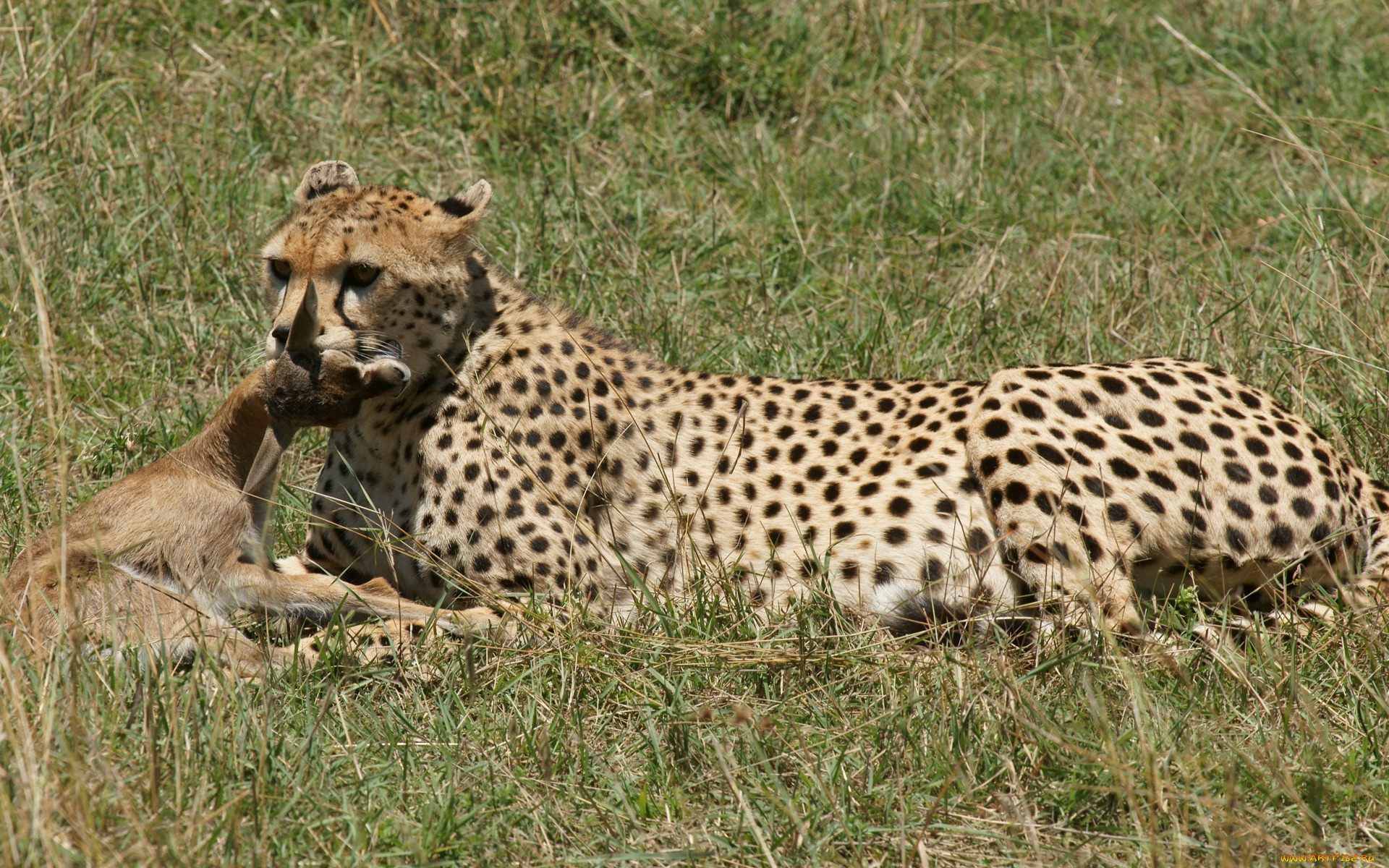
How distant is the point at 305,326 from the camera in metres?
3.82

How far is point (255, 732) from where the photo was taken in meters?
3.06

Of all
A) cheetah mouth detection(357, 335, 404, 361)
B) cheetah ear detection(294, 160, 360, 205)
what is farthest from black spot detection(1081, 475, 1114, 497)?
cheetah ear detection(294, 160, 360, 205)

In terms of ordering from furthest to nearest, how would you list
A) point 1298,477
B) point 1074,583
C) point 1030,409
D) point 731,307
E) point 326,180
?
point 731,307, point 326,180, point 1030,409, point 1298,477, point 1074,583

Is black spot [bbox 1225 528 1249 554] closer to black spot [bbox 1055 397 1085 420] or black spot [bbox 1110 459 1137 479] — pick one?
black spot [bbox 1110 459 1137 479]

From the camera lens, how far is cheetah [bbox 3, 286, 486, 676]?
3561 mm

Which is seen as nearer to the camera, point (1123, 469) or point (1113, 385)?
point (1123, 469)

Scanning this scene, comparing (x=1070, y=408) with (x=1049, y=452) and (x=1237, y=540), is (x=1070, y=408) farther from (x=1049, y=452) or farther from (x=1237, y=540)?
(x=1237, y=540)

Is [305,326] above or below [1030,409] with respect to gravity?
above

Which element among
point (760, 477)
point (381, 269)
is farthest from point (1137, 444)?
point (381, 269)

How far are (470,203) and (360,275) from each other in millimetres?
492

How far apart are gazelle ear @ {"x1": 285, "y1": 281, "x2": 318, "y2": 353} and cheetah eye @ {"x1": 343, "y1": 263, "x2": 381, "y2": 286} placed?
125 mm

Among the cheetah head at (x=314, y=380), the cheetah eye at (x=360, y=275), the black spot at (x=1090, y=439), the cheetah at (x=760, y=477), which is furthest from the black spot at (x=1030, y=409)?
the cheetah eye at (x=360, y=275)

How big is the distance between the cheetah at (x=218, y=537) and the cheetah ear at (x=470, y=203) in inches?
22.6

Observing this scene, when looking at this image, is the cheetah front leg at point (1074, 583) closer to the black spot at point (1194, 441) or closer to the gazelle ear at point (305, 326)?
the black spot at point (1194, 441)
